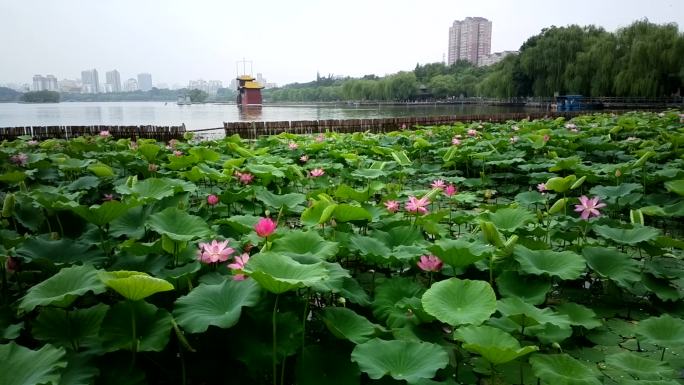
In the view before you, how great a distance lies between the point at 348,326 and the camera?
1.43 m

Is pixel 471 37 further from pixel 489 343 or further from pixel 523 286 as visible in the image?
pixel 489 343

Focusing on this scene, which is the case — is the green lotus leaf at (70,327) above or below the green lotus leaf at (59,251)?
below

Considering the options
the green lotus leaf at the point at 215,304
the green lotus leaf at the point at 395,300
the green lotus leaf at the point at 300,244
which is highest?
the green lotus leaf at the point at 300,244

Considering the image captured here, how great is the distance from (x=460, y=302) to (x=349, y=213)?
720 millimetres

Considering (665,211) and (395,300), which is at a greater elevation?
(665,211)

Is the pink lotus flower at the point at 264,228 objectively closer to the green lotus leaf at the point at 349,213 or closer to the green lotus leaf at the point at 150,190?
the green lotus leaf at the point at 349,213

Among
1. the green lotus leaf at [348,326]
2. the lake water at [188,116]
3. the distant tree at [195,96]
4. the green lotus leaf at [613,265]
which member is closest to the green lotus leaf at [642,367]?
the green lotus leaf at [613,265]

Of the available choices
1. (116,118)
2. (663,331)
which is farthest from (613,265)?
(116,118)

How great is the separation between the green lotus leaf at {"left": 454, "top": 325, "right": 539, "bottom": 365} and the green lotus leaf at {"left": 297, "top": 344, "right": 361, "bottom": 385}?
321 mm

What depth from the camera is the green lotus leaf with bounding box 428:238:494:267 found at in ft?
5.72

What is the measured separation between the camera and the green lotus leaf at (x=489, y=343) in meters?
1.22

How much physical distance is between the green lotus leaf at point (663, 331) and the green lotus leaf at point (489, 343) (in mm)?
603

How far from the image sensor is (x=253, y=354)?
129cm

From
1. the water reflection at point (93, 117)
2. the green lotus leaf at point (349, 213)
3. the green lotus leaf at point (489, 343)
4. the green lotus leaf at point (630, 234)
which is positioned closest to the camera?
the green lotus leaf at point (489, 343)
